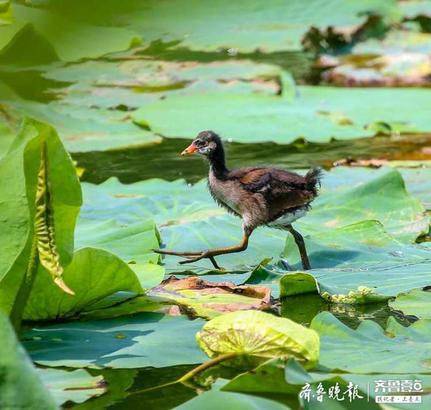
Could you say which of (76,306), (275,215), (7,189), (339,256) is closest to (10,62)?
(7,189)

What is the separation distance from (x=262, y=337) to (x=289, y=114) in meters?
3.83

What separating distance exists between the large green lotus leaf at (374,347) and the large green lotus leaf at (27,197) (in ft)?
1.94

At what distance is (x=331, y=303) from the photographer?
8.58 feet

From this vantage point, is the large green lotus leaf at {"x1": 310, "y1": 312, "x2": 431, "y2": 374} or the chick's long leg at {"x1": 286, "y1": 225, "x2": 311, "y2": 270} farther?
the chick's long leg at {"x1": 286, "y1": 225, "x2": 311, "y2": 270}

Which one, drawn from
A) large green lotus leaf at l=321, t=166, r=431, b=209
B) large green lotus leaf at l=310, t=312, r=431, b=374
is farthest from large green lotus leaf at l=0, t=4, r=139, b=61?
large green lotus leaf at l=321, t=166, r=431, b=209

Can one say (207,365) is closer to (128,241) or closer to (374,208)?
(128,241)

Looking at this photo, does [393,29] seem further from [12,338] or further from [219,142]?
[12,338]

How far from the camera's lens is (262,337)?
1.86 meters

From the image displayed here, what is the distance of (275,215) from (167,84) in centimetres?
359

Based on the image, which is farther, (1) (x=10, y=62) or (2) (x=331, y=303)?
(2) (x=331, y=303)

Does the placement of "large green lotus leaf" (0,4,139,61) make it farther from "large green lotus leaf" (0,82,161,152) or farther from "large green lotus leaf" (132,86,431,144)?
"large green lotus leaf" (132,86,431,144)

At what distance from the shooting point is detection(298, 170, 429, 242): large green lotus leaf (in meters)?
3.40

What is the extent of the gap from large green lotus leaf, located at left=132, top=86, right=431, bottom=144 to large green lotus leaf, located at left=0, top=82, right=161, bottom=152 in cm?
11

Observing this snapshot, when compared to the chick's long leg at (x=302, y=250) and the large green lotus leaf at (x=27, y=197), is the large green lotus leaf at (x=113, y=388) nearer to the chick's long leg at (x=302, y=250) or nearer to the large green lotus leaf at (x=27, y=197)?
the large green lotus leaf at (x=27, y=197)
